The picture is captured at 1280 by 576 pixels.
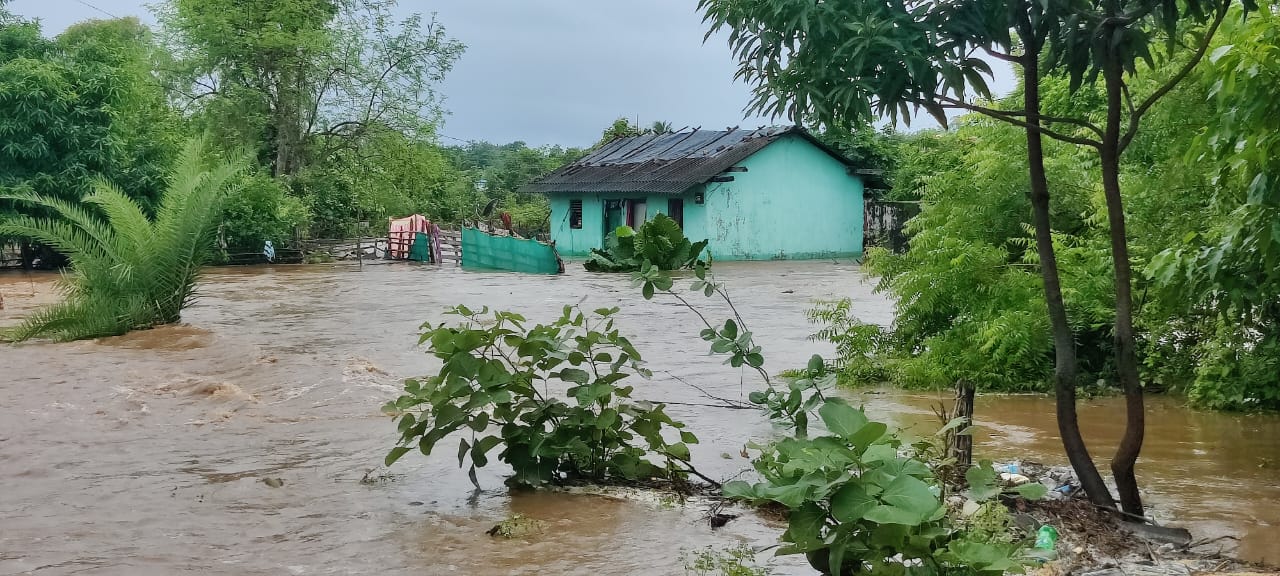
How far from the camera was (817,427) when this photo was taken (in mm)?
7605

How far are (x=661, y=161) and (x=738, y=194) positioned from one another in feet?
10.3

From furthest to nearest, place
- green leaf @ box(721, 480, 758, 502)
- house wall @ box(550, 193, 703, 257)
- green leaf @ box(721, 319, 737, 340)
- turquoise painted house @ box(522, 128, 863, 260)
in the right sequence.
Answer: house wall @ box(550, 193, 703, 257), turquoise painted house @ box(522, 128, 863, 260), green leaf @ box(721, 319, 737, 340), green leaf @ box(721, 480, 758, 502)

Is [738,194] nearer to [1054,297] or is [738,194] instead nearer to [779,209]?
[779,209]

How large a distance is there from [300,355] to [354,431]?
395cm

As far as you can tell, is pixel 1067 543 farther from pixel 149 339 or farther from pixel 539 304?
pixel 539 304

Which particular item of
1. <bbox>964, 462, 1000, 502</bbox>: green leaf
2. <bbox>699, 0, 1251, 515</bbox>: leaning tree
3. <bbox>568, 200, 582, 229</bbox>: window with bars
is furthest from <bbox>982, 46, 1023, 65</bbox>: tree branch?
<bbox>568, 200, 582, 229</bbox>: window with bars

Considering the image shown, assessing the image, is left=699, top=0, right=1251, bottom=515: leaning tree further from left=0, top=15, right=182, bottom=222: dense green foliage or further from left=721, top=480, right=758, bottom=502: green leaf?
left=0, top=15, right=182, bottom=222: dense green foliage

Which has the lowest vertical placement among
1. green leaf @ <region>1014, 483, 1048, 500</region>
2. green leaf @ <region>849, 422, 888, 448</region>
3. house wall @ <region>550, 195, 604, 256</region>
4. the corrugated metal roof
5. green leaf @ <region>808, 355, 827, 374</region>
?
green leaf @ <region>1014, 483, 1048, 500</region>

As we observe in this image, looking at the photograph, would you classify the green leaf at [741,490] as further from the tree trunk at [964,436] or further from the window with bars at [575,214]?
the window with bars at [575,214]

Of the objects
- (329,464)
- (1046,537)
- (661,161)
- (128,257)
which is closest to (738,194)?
(661,161)

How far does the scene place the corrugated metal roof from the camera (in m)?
30.0

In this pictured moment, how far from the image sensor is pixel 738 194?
3069 centimetres

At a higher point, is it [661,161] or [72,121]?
[72,121]

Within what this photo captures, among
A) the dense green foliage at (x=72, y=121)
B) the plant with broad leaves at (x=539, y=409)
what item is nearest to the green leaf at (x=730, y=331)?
the plant with broad leaves at (x=539, y=409)
